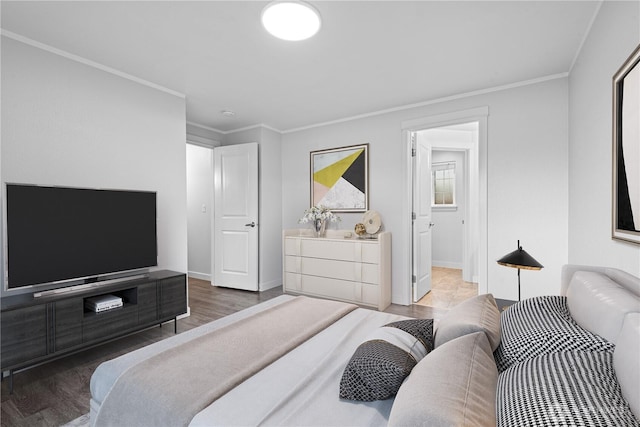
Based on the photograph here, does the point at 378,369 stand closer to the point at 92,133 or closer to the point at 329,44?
the point at 329,44

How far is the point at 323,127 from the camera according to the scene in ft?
15.1

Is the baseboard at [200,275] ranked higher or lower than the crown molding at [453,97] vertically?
lower

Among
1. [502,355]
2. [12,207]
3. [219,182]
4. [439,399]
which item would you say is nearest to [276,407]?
[439,399]

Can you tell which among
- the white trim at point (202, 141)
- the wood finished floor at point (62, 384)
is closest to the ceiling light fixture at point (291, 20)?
the wood finished floor at point (62, 384)

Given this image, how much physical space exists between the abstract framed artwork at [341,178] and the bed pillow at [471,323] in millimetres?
2851

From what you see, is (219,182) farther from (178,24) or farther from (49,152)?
(178,24)

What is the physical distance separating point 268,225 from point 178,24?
2.97 metres

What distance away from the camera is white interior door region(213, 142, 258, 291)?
459cm

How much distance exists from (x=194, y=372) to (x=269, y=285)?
3598 mm

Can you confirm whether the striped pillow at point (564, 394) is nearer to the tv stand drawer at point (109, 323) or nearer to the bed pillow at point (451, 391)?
the bed pillow at point (451, 391)

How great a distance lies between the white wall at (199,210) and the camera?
5.42 meters

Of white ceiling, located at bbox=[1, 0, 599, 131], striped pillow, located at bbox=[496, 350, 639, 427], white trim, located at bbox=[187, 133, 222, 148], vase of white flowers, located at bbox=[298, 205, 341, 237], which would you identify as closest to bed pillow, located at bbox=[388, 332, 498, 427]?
striped pillow, located at bbox=[496, 350, 639, 427]

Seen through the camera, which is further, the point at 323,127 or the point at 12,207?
the point at 323,127

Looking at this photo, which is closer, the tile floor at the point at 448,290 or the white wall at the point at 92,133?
the white wall at the point at 92,133
